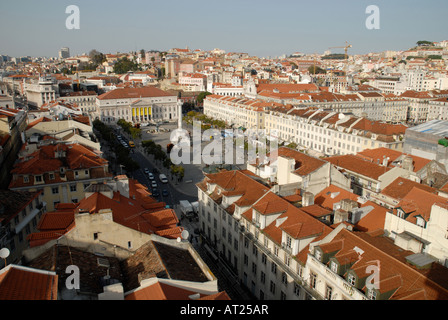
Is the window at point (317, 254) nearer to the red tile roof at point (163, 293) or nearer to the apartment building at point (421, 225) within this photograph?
the apartment building at point (421, 225)

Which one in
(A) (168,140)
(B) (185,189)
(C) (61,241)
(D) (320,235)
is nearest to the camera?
(C) (61,241)

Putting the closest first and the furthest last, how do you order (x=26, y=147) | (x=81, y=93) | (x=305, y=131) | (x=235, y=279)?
(x=235, y=279) → (x=26, y=147) → (x=305, y=131) → (x=81, y=93)

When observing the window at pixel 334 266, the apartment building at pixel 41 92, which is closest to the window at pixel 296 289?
the window at pixel 334 266

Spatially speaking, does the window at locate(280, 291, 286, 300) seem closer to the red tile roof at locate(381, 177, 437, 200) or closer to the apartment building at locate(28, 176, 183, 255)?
the apartment building at locate(28, 176, 183, 255)

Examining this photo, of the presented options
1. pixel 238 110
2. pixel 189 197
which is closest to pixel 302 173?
pixel 189 197

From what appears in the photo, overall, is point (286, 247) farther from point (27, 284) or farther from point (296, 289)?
point (27, 284)

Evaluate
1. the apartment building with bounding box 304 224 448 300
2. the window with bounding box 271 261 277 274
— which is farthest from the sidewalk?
the apartment building with bounding box 304 224 448 300

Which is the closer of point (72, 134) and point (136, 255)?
point (136, 255)
